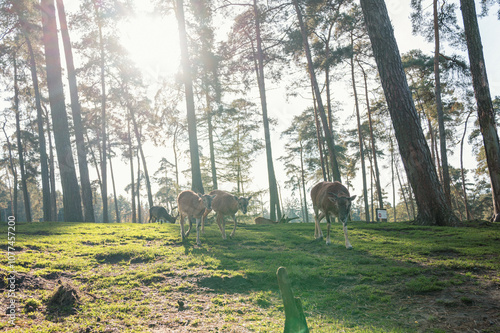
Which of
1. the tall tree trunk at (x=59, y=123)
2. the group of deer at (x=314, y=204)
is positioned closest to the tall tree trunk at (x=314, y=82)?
the group of deer at (x=314, y=204)

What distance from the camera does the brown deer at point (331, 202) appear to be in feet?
27.8

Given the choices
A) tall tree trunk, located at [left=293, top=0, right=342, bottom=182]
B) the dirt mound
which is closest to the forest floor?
the dirt mound

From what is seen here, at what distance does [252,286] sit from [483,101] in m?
13.0

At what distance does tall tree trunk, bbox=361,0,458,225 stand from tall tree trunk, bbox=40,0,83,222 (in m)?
13.6

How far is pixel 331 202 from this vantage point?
29.4 feet

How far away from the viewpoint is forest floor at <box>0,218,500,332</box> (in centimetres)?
390

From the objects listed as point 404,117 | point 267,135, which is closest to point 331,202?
point 404,117

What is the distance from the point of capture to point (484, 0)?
49.0 ft

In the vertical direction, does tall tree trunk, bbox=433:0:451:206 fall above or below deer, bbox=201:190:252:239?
above

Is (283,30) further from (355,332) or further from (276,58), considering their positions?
(355,332)

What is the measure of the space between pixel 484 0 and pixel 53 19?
865 inches

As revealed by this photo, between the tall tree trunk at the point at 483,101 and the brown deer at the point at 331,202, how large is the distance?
730 cm

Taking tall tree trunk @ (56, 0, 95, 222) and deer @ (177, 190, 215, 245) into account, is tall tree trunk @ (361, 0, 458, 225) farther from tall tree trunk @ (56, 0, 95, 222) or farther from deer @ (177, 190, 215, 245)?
tall tree trunk @ (56, 0, 95, 222)

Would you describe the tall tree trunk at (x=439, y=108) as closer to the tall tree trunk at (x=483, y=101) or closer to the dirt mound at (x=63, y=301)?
the tall tree trunk at (x=483, y=101)
